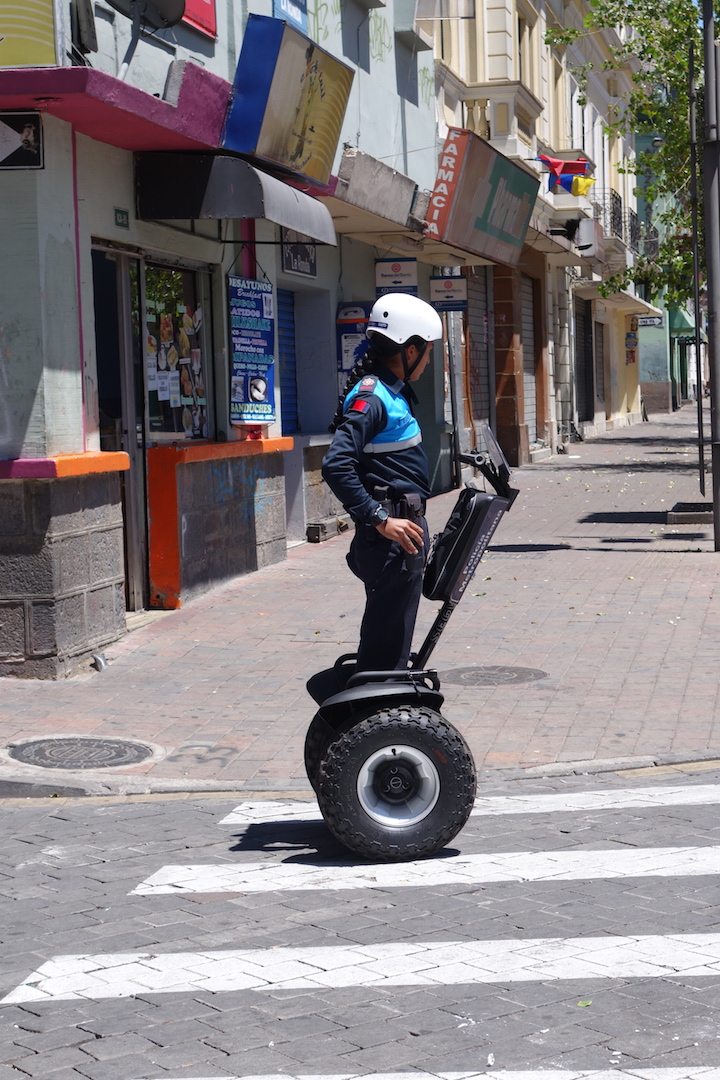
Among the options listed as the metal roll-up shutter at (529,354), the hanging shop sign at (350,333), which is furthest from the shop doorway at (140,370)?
the metal roll-up shutter at (529,354)

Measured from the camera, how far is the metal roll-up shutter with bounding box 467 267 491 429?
2445 centimetres

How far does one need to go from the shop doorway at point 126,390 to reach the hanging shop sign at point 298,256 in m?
3.85

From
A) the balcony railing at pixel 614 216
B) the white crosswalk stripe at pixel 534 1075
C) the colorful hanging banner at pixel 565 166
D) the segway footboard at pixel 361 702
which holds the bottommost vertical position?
the white crosswalk stripe at pixel 534 1075

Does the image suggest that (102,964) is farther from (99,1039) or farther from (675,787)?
(675,787)

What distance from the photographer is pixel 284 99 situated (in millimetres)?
11578

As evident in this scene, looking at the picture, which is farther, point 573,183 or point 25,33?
point 573,183

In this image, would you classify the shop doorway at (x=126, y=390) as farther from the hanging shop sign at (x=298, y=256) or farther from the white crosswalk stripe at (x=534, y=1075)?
the white crosswalk stripe at (x=534, y=1075)

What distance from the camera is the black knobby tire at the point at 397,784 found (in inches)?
201

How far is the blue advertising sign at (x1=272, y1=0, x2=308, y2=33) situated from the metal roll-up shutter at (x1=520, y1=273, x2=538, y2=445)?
13.6m

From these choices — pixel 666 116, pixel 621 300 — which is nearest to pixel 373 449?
pixel 666 116

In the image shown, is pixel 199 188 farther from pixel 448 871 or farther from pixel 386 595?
pixel 448 871

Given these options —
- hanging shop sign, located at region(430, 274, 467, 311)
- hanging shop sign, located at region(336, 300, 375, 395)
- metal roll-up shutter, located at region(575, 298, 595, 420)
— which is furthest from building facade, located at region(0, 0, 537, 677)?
metal roll-up shutter, located at region(575, 298, 595, 420)

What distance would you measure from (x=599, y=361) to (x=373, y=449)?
38463 millimetres

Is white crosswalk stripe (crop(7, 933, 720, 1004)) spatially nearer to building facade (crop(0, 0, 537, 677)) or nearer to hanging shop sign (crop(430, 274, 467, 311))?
building facade (crop(0, 0, 537, 677))
